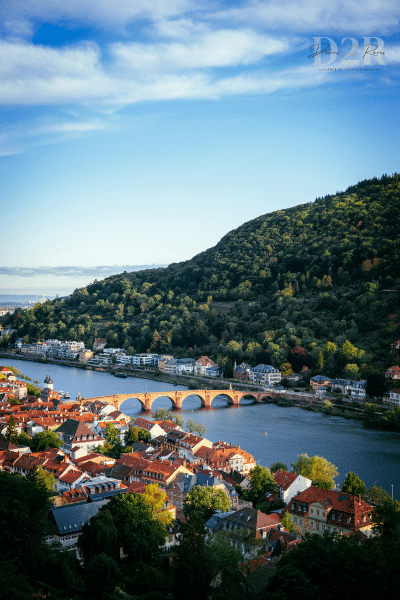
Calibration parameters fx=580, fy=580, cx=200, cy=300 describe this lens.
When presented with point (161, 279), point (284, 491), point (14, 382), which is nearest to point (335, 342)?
point (14, 382)

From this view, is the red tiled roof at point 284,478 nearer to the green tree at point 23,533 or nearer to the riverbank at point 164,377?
the green tree at point 23,533

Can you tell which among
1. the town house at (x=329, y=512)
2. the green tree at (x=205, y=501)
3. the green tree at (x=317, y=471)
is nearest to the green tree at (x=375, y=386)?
the green tree at (x=317, y=471)

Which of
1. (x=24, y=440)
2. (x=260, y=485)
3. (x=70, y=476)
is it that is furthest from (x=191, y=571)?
(x=24, y=440)

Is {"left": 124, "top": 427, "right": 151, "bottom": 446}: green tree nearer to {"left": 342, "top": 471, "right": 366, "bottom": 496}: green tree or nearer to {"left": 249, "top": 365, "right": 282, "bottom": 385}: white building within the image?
{"left": 342, "top": 471, "right": 366, "bottom": 496}: green tree

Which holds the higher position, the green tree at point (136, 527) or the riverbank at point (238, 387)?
the green tree at point (136, 527)

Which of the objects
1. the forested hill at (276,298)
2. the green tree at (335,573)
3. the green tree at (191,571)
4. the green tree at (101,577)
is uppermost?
the forested hill at (276,298)
